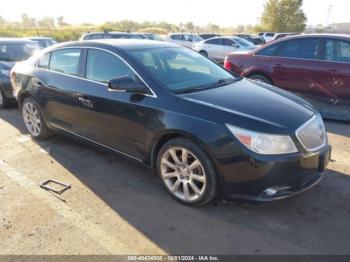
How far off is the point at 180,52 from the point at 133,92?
1.11m

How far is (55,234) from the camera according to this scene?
124 inches

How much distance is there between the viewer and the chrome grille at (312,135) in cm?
320

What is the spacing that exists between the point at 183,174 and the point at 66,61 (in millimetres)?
2444

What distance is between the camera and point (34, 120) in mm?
5504

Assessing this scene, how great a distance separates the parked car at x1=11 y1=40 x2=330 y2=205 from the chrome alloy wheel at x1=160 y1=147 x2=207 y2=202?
0.01 meters

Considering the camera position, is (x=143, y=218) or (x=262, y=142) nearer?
(x=262, y=142)

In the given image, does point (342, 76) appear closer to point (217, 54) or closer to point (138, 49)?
point (138, 49)

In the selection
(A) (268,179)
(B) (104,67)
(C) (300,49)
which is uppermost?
(B) (104,67)

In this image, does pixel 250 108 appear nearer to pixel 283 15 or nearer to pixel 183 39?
pixel 183 39

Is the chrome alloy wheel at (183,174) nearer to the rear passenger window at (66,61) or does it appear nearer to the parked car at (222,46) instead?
the rear passenger window at (66,61)

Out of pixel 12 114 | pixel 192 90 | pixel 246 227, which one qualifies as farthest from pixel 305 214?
pixel 12 114

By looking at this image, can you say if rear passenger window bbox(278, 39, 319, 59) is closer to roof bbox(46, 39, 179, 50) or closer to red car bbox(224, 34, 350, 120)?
red car bbox(224, 34, 350, 120)

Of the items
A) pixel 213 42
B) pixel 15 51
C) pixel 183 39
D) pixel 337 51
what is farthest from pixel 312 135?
pixel 183 39

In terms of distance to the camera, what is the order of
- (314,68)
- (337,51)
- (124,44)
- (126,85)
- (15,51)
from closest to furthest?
(126,85), (124,44), (337,51), (314,68), (15,51)
